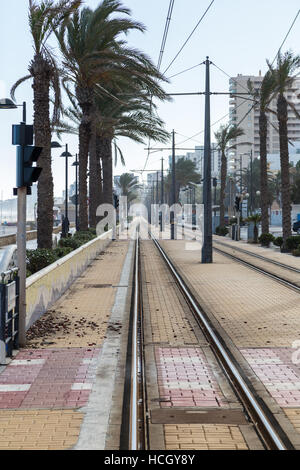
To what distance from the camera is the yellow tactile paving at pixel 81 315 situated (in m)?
10.3

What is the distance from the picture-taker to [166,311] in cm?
1326

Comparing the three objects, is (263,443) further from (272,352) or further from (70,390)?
(272,352)

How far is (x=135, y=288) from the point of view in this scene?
1678cm

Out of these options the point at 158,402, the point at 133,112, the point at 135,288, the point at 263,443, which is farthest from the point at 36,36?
the point at 133,112

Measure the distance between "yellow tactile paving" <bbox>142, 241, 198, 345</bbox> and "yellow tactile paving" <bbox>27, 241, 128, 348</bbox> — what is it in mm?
929

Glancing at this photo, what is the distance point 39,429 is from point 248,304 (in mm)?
8543

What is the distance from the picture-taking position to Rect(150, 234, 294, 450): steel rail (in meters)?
5.75

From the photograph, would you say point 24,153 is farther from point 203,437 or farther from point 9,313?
point 203,437

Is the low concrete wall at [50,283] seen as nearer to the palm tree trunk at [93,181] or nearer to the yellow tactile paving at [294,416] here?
the yellow tactile paving at [294,416]

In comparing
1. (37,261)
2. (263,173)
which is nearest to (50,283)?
(37,261)

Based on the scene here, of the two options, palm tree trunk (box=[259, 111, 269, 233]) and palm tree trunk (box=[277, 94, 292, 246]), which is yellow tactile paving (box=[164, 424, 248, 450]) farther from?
palm tree trunk (box=[259, 111, 269, 233])

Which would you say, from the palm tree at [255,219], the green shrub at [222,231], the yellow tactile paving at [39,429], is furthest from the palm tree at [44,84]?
the green shrub at [222,231]

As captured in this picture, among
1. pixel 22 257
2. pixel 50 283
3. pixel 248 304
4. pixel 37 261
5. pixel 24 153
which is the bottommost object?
pixel 248 304

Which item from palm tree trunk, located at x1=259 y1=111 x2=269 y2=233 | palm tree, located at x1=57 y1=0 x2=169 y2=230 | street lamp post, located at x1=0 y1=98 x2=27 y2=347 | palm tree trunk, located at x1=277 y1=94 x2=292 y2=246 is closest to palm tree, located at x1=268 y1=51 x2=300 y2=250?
palm tree trunk, located at x1=277 y1=94 x2=292 y2=246
